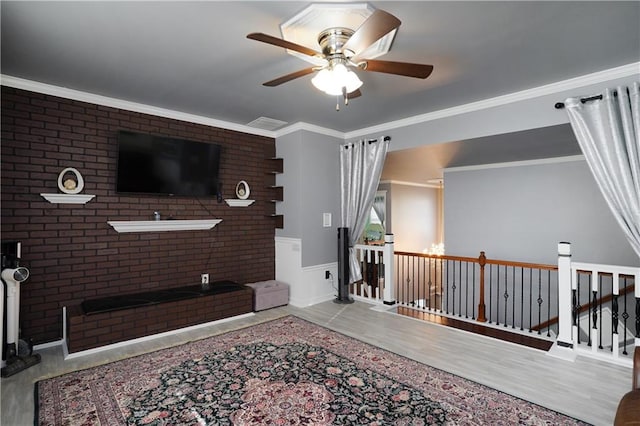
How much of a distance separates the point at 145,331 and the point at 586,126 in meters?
4.87

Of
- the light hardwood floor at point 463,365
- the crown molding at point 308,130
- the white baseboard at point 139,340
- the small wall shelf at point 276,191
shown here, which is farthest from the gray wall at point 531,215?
the white baseboard at point 139,340

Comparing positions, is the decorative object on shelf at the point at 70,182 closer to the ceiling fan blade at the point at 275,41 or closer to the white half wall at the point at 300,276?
the white half wall at the point at 300,276

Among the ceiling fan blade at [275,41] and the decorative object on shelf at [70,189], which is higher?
the ceiling fan blade at [275,41]

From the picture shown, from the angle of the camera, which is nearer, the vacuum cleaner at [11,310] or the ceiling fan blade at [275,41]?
the ceiling fan blade at [275,41]

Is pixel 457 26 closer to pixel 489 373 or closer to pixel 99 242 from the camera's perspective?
pixel 489 373

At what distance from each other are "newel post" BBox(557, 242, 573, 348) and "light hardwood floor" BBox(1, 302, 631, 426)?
238 mm

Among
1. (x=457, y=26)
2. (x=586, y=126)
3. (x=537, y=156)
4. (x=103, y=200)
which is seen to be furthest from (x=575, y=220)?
(x=103, y=200)

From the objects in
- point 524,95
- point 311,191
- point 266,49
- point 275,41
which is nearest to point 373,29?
point 275,41

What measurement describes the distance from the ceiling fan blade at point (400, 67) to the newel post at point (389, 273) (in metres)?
2.96

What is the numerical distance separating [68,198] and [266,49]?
261cm

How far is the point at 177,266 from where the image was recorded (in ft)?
13.8

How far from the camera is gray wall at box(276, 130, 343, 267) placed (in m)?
4.80

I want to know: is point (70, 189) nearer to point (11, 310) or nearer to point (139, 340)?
point (11, 310)

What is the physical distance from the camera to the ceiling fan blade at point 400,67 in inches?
87.2
